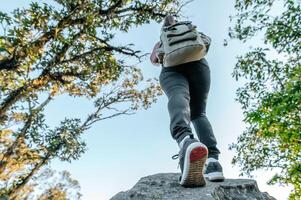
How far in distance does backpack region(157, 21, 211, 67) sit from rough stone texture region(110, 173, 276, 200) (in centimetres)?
95

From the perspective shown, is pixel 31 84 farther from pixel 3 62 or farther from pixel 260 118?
pixel 260 118

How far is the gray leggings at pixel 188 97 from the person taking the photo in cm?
239

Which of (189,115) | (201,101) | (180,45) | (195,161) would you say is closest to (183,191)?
(195,161)

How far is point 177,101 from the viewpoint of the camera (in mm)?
2439

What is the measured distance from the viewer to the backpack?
8.44ft

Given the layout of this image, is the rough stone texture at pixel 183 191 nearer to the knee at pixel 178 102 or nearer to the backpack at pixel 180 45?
the knee at pixel 178 102

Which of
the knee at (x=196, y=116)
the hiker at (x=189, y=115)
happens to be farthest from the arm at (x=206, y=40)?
the knee at (x=196, y=116)

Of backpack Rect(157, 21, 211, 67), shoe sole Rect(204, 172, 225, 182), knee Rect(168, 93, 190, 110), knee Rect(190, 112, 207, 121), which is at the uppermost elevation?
backpack Rect(157, 21, 211, 67)

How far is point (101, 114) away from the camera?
1480cm

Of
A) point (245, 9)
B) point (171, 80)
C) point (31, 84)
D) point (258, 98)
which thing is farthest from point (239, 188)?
point (258, 98)

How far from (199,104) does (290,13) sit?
6.88 m

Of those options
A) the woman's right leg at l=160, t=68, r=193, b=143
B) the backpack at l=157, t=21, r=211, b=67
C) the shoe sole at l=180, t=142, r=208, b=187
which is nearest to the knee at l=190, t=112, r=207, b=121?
the woman's right leg at l=160, t=68, r=193, b=143

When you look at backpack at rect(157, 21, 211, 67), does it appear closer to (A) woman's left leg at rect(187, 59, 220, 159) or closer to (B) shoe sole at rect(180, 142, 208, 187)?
(A) woman's left leg at rect(187, 59, 220, 159)

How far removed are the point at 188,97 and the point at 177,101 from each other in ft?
0.54
